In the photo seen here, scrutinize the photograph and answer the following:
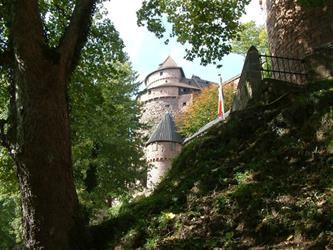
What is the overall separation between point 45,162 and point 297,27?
1012 cm

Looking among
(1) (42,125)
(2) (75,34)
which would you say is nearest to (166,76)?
(2) (75,34)

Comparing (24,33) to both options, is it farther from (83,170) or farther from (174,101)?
(174,101)

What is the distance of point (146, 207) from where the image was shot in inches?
301

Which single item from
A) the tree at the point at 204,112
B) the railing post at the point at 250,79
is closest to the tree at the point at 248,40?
the tree at the point at 204,112

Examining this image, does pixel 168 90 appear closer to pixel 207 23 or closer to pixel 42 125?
pixel 207 23

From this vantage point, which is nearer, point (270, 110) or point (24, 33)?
point (24, 33)

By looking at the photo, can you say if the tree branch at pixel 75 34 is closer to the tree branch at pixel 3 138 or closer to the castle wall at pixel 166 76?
the tree branch at pixel 3 138

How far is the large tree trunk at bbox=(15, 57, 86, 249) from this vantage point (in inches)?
253

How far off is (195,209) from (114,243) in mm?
1342

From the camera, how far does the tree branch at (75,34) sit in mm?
7473

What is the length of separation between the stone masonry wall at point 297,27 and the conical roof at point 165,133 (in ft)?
87.9

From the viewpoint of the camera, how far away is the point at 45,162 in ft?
21.5

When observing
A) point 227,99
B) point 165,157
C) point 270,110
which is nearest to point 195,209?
point 270,110

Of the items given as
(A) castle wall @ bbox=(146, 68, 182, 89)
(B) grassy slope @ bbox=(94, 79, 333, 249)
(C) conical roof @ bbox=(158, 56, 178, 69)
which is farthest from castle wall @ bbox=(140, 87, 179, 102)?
(B) grassy slope @ bbox=(94, 79, 333, 249)
